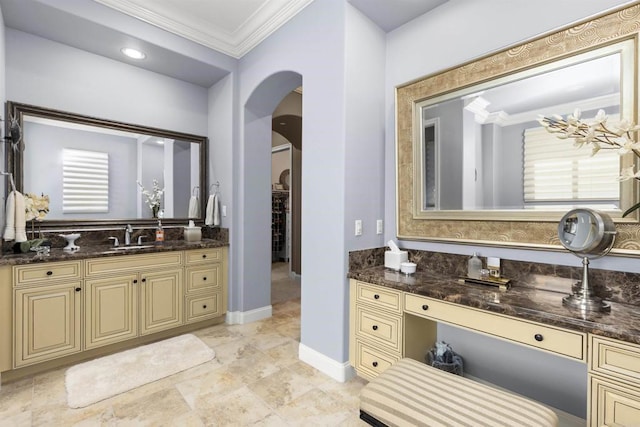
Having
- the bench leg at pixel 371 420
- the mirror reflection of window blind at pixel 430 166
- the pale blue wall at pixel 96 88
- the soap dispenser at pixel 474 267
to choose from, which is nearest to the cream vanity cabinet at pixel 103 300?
the pale blue wall at pixel 96 88

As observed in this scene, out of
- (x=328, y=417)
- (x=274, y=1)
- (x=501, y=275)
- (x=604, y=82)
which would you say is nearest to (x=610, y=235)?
(x=501, y=275)

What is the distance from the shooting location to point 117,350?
274 cm

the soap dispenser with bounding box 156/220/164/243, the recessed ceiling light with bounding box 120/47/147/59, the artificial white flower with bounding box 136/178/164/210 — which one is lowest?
the soap dispenser with bounding box 156/220/164/243

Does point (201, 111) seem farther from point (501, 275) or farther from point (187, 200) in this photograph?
point (501, 275)

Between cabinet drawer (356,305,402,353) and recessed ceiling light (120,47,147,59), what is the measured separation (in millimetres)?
3149

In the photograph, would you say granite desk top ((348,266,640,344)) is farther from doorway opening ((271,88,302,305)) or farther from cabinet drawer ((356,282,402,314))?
doorway opening ((271,88,302,305))

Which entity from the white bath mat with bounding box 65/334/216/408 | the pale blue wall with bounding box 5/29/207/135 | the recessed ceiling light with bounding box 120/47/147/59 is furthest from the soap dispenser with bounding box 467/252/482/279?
the recessed ceiling light with bounding box 120/47/147/59

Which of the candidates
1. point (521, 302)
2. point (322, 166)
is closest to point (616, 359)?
point (521, 302)

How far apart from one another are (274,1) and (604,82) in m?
2.45

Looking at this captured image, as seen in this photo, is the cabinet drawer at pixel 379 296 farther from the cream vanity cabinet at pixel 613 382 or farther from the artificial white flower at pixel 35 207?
the artificial white flower at pixel 35 207

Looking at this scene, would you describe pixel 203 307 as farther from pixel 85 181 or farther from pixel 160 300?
Result: pixel 85 181

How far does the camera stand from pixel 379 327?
2.06 metres

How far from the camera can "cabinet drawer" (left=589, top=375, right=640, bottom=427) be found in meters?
1.17

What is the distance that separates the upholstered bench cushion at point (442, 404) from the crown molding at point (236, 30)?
2816 mm
